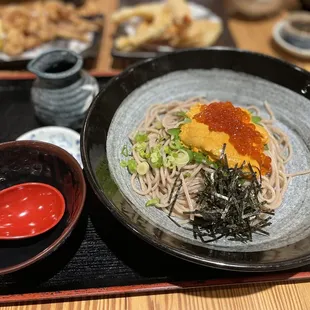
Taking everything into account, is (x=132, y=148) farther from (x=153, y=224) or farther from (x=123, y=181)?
(x=153, y=224)

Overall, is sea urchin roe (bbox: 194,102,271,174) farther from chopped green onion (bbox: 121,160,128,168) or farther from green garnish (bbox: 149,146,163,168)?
chopped green onion (bbox: 121,160,128,168)

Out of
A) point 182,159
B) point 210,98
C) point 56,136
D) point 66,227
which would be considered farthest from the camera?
point 210,98

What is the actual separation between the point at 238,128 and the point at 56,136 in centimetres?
105

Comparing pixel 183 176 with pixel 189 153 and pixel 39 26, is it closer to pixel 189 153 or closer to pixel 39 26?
pixel 189 153

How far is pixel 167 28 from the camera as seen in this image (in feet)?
9.59

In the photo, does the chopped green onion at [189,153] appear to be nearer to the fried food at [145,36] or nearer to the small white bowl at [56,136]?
the small white bowl at [56,136]

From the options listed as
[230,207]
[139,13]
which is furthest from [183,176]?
[139,13]

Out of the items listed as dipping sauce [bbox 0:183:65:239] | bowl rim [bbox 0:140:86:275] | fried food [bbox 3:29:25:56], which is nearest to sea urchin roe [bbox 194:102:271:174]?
bowl rim [bbox 0:140:86:275]

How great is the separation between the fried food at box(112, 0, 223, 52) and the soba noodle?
3.58 feet

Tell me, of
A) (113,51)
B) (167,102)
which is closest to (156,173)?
(167,102)

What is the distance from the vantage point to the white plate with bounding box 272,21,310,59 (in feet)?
9.99

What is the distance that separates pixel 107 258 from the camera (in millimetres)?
1614

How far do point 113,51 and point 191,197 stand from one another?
5.13ft

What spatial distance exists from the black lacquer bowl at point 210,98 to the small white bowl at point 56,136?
Answer: 33 centimetres
